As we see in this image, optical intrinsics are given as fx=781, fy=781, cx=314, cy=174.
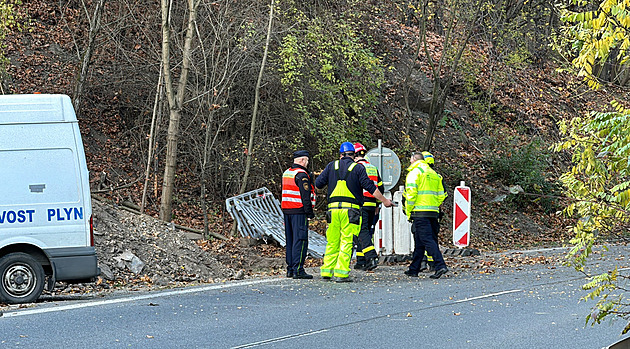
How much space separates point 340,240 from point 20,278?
4.65m

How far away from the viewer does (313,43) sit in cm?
1831

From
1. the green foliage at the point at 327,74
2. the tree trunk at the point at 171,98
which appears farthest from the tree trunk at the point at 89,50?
the green foliage at the point at 327,74

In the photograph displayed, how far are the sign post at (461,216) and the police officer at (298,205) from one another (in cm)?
464

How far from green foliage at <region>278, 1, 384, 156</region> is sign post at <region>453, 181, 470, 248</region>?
386cm


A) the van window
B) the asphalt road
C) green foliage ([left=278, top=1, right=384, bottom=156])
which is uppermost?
green foliage ([left=278, top=1, right=384, bottom=156])

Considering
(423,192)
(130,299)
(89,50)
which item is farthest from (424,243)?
(89,50)

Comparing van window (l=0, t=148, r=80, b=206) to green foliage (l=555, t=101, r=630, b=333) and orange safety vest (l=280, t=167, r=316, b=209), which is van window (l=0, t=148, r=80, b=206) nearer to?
orange safety vest (l=280, t=167, r=316, b=209)

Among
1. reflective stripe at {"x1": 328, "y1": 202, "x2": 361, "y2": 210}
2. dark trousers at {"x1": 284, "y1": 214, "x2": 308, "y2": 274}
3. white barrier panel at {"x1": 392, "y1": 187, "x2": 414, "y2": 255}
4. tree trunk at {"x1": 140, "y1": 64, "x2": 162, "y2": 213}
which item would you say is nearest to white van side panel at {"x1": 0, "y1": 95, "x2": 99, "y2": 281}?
dark trousers at {"x1": 284, "y1": 214, "x2": 308, "y2": 274}

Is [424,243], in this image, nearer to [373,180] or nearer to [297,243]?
[373,180]

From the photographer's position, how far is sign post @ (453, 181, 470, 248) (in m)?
15.8

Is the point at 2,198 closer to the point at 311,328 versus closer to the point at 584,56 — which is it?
the point at 311,328

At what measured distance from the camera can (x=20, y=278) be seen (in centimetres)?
964

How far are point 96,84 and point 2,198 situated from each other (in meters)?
12.9

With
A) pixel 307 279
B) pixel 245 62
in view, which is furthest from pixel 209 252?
A: pixel 245 62
